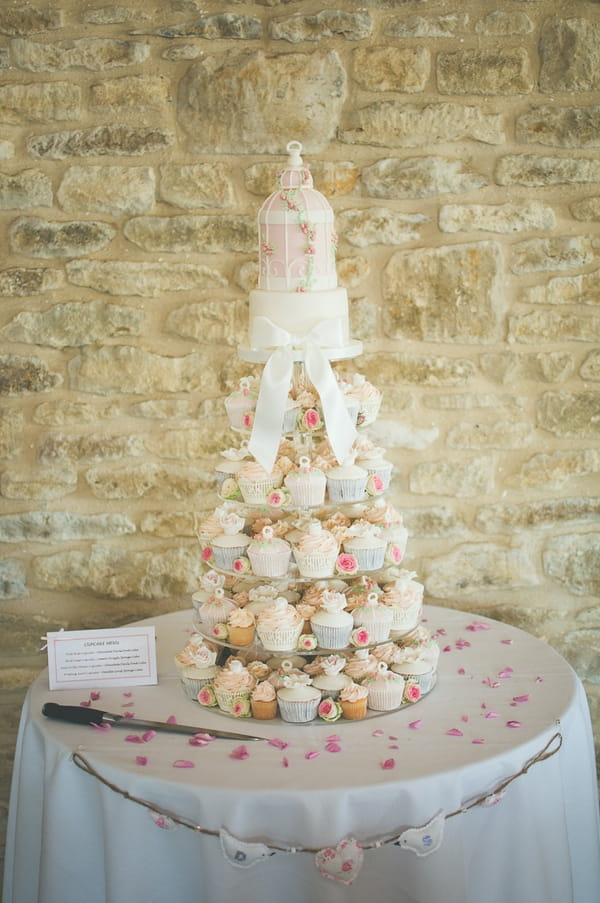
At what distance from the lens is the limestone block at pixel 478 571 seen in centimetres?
296

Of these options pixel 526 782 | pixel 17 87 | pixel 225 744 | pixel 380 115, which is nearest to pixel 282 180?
pixel 380 115

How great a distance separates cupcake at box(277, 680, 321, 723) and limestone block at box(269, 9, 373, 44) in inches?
69.1

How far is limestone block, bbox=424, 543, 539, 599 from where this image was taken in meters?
2.96

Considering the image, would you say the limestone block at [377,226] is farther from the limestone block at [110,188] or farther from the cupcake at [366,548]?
the cupcake at [366,548]

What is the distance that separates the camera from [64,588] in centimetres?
302

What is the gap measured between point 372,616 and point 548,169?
1408 mm

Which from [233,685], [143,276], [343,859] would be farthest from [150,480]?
[343,859]

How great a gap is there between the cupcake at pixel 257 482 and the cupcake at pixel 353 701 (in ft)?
1.47

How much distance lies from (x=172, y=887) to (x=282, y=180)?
1522mm

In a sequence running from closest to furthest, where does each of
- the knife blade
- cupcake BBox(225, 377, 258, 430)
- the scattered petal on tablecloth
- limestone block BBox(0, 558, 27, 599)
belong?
1. the scattered petal on tablecloth
2. the knife blade
3. cupcake BBox(225, 377, 258, 430)
4. limestone block BBox(0, 558, 27, 599)

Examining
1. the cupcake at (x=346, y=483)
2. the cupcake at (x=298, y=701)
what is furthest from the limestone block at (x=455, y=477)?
the cupcake at (x=298, y=701)

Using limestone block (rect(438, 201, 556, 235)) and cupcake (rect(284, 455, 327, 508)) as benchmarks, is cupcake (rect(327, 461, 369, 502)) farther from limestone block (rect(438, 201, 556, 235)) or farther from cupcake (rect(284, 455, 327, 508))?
limestone block (rect(438, 201, 556, 235))

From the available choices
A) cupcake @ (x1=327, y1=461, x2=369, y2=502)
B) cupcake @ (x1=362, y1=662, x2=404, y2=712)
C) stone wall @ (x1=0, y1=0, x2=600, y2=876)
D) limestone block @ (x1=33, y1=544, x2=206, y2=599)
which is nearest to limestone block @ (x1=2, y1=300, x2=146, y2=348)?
stone wall @ (x1=0, y1=0, x2=600, y2=876)

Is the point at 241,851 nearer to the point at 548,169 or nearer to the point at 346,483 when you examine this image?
the point at 346,483
